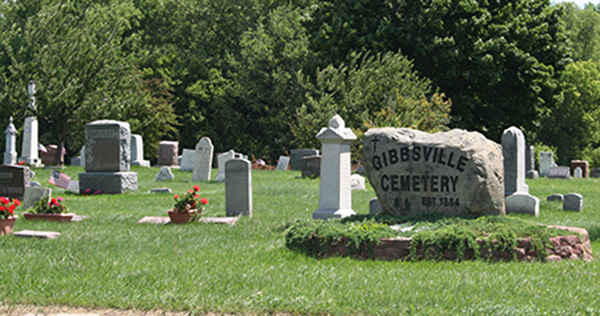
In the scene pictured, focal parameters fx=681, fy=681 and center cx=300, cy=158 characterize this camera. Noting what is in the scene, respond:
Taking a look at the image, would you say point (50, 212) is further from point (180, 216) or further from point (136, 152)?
point (136, 152)

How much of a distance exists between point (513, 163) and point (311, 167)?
36.4 feet

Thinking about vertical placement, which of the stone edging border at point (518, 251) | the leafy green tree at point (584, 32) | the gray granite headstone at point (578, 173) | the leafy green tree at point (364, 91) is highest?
the leafy green tree at point (584, 32)

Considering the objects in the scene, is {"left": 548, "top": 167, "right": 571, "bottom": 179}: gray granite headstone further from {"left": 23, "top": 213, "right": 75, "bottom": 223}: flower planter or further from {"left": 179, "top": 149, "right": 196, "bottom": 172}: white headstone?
{"left": 23, "top": 213, "right": 75, "bottom": 223}: flower planter

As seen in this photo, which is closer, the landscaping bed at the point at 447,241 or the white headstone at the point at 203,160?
the landscaping bed at the point at 447,241

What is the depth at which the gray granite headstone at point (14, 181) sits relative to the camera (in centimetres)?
1572

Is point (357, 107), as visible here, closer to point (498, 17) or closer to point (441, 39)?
point (441, 39)

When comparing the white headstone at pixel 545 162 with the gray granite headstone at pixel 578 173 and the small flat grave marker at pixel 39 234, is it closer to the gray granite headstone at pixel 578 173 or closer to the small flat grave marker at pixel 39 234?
the gray granite headstone at pixel 578 173

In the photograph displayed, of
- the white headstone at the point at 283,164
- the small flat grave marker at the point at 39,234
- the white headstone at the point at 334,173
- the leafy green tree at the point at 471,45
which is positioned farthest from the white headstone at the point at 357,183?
the leafy green tree at the point at 471,45

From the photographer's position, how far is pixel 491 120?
112ft

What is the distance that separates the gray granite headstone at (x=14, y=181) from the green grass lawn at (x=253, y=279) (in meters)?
4.70

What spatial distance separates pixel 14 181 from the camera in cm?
1577

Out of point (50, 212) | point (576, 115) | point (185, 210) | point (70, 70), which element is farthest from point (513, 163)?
point (576, 115)

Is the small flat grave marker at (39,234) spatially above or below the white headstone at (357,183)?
below

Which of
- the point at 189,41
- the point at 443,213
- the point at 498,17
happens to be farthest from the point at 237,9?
the point at 443,213
